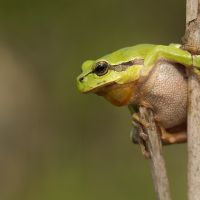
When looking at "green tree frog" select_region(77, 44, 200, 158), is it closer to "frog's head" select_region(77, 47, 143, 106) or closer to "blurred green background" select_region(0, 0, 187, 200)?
"frog's head" select_region(77, 47, 143, 106)

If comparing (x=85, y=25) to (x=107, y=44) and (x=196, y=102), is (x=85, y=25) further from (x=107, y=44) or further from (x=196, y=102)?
(x=196, y=102)

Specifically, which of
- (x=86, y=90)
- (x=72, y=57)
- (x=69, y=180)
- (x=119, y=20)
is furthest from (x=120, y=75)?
(x=119, y=20)

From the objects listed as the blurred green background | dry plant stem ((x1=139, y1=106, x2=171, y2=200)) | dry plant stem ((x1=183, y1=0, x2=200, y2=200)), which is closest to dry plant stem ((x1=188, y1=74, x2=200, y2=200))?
dry plant stem ((x1=183, y1=0, x2=200, y2=200))

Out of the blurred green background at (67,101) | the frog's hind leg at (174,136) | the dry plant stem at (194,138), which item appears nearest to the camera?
the dry plant stem at (194,138)

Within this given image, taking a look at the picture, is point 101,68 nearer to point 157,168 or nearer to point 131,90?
point 131,90

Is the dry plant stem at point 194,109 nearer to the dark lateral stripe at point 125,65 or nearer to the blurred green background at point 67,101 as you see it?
the dark lateral stripe at point 125,65

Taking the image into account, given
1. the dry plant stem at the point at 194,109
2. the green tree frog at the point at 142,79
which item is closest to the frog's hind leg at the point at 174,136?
the green tree frog at the point at 142,79

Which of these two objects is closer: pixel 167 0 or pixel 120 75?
pixel 120 75
